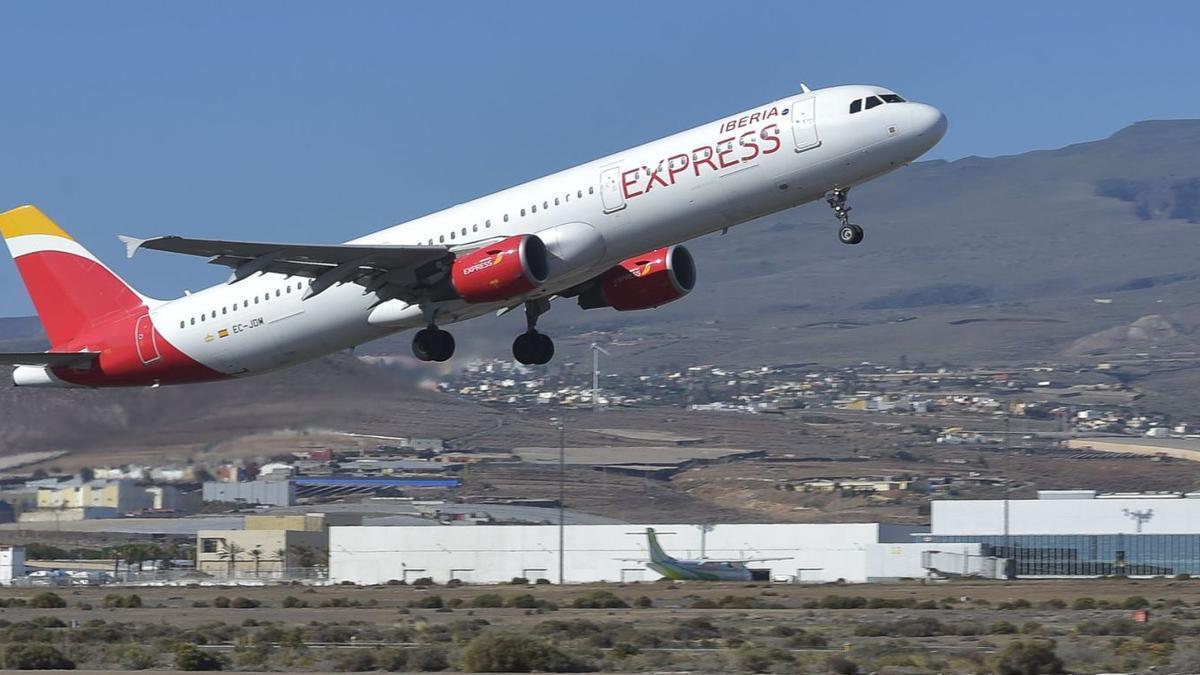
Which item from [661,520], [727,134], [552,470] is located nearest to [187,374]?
[727,134]

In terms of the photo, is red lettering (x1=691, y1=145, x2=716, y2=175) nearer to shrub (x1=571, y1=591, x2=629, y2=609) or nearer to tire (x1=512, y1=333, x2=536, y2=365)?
tire (x1=512, y1=333, x2=536, y2=365)

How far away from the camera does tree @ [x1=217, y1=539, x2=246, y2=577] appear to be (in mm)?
103438

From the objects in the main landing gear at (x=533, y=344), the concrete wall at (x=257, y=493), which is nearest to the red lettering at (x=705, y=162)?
the main landing gear at (x=533, y=344)

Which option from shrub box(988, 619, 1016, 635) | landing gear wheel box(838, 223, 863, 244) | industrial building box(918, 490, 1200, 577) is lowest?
shrub box(988, 619, 1016, 635)

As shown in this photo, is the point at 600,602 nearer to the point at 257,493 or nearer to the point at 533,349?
the point at 533,349

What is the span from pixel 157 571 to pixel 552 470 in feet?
189

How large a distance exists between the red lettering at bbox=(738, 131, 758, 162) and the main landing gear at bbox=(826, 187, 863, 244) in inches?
84.5

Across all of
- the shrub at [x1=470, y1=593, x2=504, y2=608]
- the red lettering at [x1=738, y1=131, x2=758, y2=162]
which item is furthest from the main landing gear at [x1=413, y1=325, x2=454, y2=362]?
the shrub at [x1=470, y1=593, x2=504, y2=608]

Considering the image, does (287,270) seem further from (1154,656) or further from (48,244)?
(1154,656)

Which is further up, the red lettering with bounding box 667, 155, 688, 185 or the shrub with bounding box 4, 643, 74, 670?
the red lettering with bounding box 667, 155, 688, 185

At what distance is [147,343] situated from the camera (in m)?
51.0

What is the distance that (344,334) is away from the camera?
158ft

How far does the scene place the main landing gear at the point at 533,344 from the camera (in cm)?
5003

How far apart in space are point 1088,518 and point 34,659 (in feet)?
233
